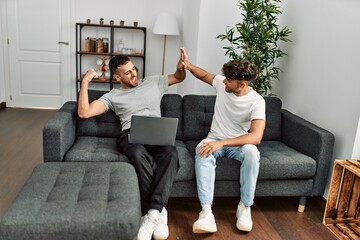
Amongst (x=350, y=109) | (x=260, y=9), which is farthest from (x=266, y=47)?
(x=350, y=109)

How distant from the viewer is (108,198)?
5.75 feet

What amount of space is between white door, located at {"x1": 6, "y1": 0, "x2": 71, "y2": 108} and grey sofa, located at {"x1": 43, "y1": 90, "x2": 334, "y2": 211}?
2771 millimetres

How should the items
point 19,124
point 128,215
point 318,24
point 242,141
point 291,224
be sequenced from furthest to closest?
1. point 19,124
2. point 318,24
3. point 291,224
4. point 242,141
5. point 128,215

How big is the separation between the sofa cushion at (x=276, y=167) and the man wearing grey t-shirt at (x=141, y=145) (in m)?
0.33

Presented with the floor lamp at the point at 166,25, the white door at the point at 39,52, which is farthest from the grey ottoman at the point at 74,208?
the white door at the point at 39,52

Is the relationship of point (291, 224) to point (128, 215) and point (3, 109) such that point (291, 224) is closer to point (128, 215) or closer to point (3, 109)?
point (128, 215)

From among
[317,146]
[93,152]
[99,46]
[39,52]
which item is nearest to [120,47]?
[99,46]

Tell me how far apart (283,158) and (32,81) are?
13.4 feet

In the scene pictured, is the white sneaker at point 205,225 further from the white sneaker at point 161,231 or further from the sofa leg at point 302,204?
the sofa leg at point 302,204

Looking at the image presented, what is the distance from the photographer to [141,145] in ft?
7.59

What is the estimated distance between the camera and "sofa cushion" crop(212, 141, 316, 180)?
2.33m

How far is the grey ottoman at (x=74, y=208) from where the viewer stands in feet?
4.93

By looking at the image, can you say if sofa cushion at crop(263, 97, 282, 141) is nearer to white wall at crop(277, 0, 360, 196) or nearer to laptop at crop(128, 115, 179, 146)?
white wall at crop(277, 0, 360, 196)

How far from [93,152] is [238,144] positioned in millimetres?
929
